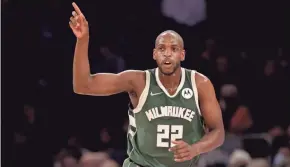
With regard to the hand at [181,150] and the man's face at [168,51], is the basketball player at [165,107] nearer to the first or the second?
the man's face at [168,51]

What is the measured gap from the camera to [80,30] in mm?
3766

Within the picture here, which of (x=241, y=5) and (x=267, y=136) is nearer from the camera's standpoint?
(x=267, y=136)

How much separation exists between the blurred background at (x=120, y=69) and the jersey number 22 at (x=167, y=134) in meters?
2.80

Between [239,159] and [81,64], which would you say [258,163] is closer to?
[239,159]

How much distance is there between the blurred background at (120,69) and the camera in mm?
7477

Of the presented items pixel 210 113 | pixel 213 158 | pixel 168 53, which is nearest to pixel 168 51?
pixel 168 53

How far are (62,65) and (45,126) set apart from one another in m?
0.78

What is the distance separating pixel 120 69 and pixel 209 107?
4007 mm

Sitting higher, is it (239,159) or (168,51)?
(168,51)

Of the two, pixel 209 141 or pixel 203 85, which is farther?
pixel 203 85

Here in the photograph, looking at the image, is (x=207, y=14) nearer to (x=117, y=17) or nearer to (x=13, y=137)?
(x=117, y=17)

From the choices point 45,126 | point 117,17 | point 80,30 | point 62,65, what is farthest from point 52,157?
point 80,30

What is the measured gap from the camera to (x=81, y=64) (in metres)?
3.83

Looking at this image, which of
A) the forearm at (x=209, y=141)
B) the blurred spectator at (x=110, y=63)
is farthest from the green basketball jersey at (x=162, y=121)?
the blurred spectator at (x=110, y=63)
